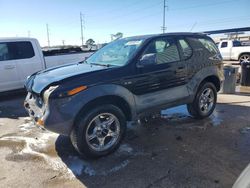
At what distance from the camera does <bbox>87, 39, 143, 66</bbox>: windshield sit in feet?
14.1

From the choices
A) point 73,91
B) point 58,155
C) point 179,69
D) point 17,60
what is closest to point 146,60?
point 179,69

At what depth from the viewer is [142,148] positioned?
4203 millimetres

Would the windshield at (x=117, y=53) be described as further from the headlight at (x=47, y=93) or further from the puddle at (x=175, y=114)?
the puddle at (x=175, y=114)

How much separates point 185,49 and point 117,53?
4.51 ft

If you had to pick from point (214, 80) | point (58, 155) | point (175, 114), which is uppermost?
point (214, 80)

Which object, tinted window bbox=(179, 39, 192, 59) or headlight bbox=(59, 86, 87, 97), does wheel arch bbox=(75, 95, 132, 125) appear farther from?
tinted window bbox=(179, 39, 192, 59)

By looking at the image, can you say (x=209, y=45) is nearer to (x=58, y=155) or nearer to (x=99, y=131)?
(x=99, y=131)

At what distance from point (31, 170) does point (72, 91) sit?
4.19 feet

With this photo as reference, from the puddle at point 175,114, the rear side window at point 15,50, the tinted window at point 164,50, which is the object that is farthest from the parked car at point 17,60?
the tinted window at point 164,50

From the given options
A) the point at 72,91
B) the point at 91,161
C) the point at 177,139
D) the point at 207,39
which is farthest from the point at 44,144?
the point at 207,39

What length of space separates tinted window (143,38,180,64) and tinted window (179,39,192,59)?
7.0 inches

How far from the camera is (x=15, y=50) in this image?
7598 millimetres

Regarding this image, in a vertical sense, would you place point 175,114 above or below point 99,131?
below

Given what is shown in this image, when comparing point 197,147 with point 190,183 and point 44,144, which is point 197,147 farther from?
point 44,144
